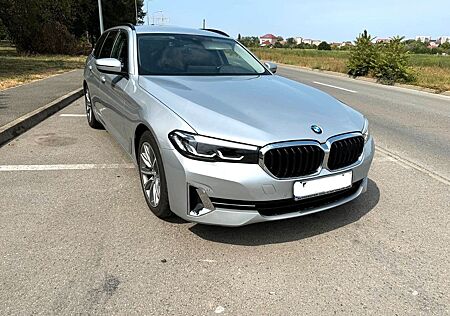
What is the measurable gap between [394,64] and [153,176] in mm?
17376

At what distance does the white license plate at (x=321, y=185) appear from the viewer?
2686mm

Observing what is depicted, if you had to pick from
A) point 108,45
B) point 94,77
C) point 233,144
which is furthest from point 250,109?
point 94,77

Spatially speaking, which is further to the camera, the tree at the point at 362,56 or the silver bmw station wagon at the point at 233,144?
the tree at the point at 362,56

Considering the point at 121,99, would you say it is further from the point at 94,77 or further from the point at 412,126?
the point at 412,126

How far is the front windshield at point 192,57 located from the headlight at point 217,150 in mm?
1411

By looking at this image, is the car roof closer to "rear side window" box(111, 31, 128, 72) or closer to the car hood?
"rear side window" box(111, 31, 128, 72)

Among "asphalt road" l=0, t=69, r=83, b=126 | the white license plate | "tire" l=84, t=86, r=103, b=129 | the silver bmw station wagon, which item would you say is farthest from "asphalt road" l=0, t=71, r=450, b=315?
"asphalt road" l=0, t=69, r=83, b=126

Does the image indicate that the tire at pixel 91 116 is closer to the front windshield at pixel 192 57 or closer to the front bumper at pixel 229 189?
the front windshield at pixel 192 57

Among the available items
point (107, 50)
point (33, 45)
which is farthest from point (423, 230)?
point (33, 45)

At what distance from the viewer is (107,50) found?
5105 mm

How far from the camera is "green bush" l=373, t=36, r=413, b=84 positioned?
56.9 feet

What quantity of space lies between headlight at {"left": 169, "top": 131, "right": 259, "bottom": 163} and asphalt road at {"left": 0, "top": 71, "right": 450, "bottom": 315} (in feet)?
2.36

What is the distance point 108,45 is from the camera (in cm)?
516

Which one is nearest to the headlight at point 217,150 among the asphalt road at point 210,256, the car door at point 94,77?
the asphalt road at point 210,256
